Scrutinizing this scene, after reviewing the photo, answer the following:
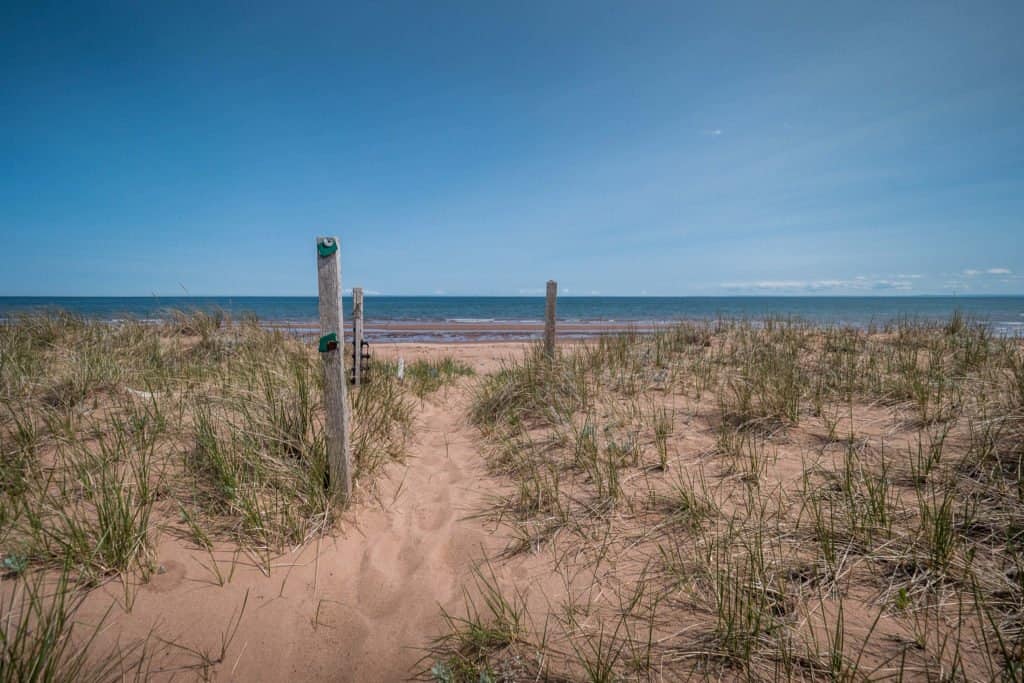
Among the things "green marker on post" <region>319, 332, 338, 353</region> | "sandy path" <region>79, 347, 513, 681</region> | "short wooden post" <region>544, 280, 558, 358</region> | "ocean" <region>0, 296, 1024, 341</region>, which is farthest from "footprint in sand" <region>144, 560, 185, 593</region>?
"ocean" <region>0, 296, 1024, 341</region>

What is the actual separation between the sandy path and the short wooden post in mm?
3631

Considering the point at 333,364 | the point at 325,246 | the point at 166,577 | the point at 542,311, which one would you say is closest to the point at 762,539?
the point at 333,364

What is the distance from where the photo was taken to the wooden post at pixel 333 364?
290 cm

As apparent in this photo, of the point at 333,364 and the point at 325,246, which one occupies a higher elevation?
the point at 325,246

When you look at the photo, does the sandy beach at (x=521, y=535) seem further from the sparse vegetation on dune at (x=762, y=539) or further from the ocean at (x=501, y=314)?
the ocean at (x=501, y=314)

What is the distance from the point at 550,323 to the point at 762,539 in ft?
16.1

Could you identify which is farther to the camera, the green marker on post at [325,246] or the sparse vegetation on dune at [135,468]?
the green marker on post at [325,246]

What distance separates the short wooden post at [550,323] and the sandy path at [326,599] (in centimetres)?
363

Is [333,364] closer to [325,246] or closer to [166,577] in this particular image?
[325,246]

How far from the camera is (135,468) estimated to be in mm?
3168

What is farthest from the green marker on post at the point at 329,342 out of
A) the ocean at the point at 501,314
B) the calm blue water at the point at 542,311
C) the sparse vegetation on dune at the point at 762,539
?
the calm blue water at the point at 542,311

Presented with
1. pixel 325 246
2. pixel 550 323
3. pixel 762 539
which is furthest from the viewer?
pixel 550 323

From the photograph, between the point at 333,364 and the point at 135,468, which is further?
the point at 135,468

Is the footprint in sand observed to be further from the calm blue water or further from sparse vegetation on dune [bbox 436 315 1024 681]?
the calm blue water
